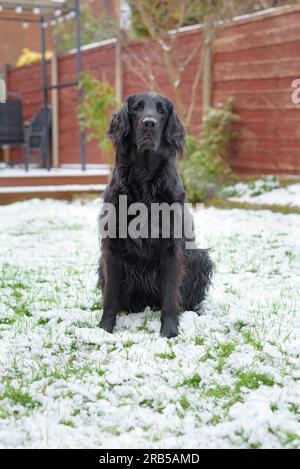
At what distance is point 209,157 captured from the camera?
720cm

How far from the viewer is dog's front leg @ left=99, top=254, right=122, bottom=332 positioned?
107 inches

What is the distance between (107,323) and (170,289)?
345mm

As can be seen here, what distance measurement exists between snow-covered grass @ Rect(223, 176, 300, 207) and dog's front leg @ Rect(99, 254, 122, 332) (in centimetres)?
382

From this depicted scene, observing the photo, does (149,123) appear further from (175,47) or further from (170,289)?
(175,47)

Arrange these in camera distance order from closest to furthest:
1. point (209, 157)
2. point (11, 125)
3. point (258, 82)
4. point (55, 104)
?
1. point (258, 82)
2. point (209, 157)
3. point (11, 125)
4. point (55, 104)

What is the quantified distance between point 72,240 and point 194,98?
153 inches

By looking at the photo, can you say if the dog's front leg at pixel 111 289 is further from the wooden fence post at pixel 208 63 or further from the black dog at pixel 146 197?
the wooden fence post at pixel 208 63

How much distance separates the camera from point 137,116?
2.74 m

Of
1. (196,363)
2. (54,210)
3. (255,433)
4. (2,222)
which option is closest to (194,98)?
(54,210)

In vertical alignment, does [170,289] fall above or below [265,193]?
below

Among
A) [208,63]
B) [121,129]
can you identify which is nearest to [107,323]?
[121,129]

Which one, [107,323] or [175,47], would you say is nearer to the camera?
[107,323]

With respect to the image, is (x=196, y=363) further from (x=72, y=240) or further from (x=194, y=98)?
(x=194, y=98)

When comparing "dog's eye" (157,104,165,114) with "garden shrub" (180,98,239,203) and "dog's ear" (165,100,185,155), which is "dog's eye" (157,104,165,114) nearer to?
"dog's ear" (165,100,185,155)
